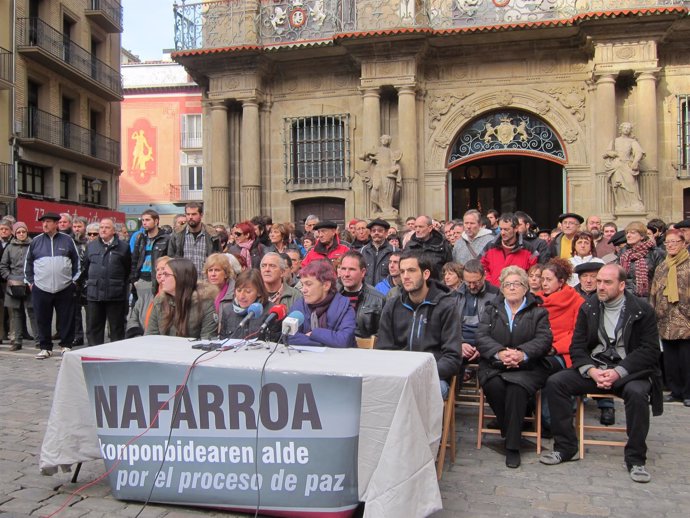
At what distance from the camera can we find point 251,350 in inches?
173

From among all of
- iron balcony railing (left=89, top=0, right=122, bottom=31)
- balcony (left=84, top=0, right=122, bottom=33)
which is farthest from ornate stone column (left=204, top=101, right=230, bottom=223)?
iron balcony railing (left=89, top=0, right=122, bottom=31)

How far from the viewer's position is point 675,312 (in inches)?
293

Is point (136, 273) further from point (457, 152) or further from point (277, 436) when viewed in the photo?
point (457, 152)

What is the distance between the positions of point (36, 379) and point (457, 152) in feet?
41.3

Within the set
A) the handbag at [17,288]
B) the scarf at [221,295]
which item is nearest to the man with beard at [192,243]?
Answer: the scarf at [221,295]

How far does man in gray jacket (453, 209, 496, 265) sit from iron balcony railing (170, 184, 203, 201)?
35582mm

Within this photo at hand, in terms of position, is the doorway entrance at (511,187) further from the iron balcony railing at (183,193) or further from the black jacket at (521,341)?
the iron balcony railing at (183,193)

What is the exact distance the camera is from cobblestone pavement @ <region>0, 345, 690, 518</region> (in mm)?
4309

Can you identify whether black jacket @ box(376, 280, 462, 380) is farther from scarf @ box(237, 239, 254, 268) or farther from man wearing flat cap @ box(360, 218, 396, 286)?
scarf @ box(237, 239, 254, 268)

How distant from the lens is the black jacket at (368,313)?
5891 mm

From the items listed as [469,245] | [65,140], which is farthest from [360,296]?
[65,140]

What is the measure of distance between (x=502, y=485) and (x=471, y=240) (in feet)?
15.0

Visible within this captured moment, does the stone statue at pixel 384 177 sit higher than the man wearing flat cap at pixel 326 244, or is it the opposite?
the stone statue at pixel 384 177

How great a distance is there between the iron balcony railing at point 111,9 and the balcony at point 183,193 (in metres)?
12.3
